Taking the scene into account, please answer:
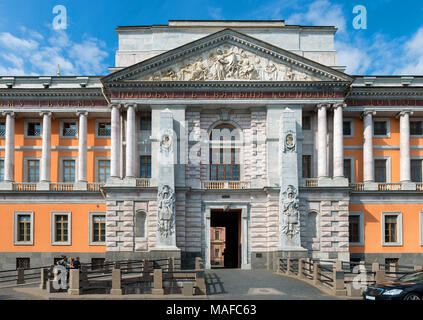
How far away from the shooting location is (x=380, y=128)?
49594 mm

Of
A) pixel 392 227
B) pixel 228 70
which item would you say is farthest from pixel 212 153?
pixel 392 227

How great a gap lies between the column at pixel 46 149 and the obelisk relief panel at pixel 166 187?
38.7 feet

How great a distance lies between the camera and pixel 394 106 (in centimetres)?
4800

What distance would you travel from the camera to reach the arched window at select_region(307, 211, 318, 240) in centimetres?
4447

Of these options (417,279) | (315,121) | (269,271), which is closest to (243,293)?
(417,279)

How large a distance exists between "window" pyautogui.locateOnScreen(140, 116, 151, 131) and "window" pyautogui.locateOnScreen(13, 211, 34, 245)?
42.4ft

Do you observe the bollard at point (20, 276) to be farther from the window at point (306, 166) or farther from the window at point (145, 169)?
the window at point (306, 166)

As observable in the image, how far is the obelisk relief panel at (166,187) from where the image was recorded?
42.6m

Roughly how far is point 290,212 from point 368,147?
34.7 feet

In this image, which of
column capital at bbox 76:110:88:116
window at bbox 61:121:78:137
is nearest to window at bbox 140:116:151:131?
column capital at bbox 76:110:88:116

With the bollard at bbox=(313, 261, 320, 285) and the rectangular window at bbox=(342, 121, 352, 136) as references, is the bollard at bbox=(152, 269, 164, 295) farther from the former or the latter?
the rectangular window at bbox=(342, 121, 352, 136)

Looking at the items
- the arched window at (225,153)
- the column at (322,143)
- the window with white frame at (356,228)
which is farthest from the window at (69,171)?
the window with white frame at (356,228)

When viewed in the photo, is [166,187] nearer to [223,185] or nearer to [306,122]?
[223,185]

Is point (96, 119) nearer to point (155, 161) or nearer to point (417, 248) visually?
point (155, 161)
